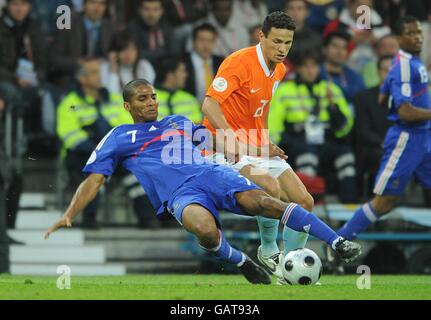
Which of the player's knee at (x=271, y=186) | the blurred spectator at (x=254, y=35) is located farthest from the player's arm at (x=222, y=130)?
the blurred spectator at (x=254, y=35)

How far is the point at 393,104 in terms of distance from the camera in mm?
12898

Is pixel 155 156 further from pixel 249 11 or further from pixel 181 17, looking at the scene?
pixel 249 11

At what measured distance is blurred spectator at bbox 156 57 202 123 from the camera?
49.4ft

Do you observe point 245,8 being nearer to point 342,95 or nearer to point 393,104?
point 342,95

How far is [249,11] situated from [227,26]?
1.55 feet

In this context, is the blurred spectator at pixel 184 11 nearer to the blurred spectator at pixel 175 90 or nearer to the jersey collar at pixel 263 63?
the blurred spectator at pixel 175 90

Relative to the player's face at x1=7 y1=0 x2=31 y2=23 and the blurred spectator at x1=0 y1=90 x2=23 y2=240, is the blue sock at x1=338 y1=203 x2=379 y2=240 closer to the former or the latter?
the blurred spectator at x1=0 y1=90 x2=23 y2=240

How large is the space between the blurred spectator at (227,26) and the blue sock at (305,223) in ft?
23.1

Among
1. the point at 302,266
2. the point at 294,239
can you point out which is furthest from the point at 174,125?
the point at 302,266

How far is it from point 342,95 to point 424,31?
6.31ft

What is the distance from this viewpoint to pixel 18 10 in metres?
14.9

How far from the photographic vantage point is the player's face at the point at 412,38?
1286 centimetres
